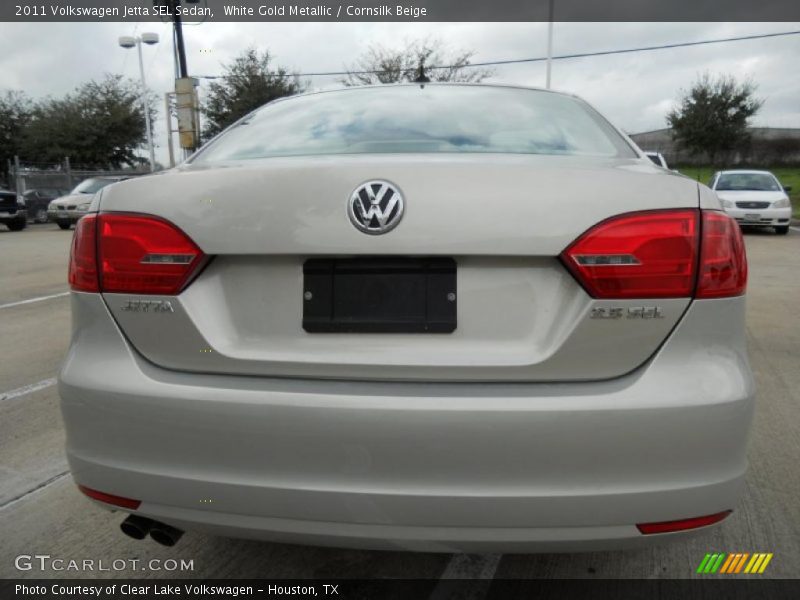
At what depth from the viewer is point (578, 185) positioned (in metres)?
1.51

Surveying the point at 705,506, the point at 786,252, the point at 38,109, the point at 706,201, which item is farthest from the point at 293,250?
the point at 38,109

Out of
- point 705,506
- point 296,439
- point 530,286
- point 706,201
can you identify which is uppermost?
point 706,201

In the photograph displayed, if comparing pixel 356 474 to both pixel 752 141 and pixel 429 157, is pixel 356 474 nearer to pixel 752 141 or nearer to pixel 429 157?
pixel 429 157

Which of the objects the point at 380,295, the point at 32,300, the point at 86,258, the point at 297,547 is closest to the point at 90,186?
the point at 32,300

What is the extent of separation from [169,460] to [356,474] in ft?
1.55

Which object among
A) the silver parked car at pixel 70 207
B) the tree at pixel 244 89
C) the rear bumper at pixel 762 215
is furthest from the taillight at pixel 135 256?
the tree at pixel 244 89

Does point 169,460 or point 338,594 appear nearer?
point 169,460

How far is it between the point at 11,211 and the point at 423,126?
2072 centimetres

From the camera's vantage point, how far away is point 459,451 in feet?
4.79

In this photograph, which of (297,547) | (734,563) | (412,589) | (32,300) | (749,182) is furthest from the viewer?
(749,182)

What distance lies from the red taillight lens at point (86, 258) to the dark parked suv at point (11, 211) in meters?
20.5

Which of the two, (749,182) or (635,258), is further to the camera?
(749,182)

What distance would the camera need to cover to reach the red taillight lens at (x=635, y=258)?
→ 1.48m

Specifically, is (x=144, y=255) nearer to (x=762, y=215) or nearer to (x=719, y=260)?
(x=719, y=260)
